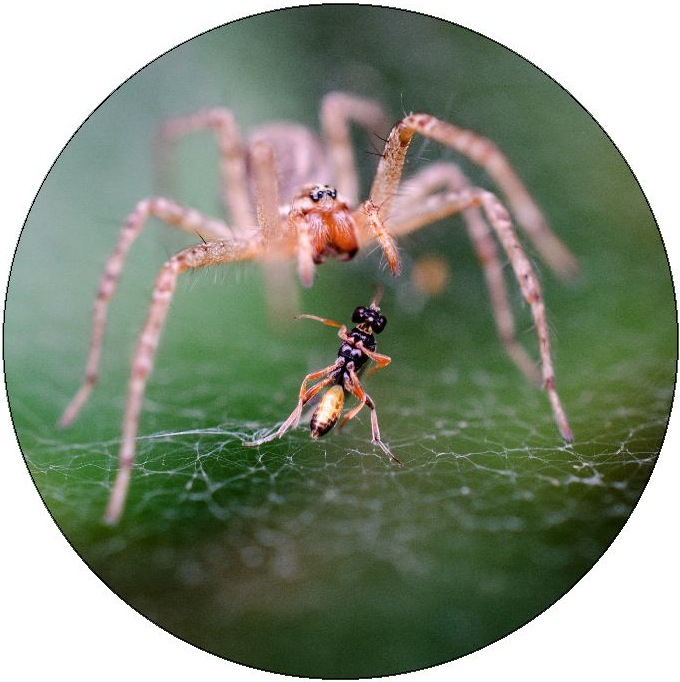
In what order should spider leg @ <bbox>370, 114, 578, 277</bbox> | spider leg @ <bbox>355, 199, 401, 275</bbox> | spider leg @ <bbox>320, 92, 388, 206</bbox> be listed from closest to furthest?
spider leg @ <bbox>355, 199, 401, 275</bbox>
spider leg @ <bbox>370, 114, 578, 277</bbox>
spider leg @ <bbox>320, 92, 388, 206</bbox>

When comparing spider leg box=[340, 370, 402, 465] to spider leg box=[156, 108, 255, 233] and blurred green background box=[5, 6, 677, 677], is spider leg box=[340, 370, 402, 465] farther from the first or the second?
spider leg box=[156, 108, 255, 233]

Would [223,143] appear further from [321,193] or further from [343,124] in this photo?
[321,193]

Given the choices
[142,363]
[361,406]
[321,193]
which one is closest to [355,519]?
[361,406]

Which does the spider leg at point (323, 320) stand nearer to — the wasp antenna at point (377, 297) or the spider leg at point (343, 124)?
the wasp antenna at point (377, 297)

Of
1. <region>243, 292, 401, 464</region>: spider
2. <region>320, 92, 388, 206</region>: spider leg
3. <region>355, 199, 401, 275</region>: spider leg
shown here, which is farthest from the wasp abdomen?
<region>320, 92, 388, 206</region>: spider leg

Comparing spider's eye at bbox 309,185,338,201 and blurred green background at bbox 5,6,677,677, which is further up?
spider's eye at bbox 309,185,338,201

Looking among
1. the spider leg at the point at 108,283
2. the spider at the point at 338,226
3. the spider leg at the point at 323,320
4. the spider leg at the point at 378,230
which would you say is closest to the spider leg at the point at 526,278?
the spider at the point at 338,226

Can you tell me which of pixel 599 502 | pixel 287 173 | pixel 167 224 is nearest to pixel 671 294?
pixel 599 502
